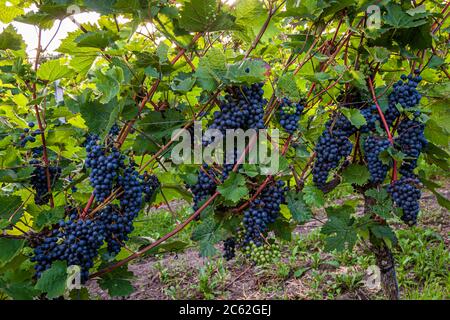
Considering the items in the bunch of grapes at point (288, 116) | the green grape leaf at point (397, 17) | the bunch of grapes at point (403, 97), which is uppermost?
the green grape leaf at point (397, 17)

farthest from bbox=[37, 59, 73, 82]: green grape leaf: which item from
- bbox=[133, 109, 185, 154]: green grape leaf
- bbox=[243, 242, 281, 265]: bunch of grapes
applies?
bbox=[243, 242, 281, 265]: bunch of grapes

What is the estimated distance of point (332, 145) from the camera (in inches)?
68.3

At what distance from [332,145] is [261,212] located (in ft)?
1.28

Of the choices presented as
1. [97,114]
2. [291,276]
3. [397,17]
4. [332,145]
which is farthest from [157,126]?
[291,276]

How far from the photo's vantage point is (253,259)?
5.18 feet

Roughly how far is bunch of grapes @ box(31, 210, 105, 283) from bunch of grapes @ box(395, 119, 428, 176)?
1.18m

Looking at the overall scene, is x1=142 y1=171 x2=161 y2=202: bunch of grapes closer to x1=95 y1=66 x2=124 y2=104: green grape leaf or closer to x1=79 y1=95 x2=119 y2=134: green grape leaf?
x1=79 y1=95 x2=119 y2=134: green grape leaf

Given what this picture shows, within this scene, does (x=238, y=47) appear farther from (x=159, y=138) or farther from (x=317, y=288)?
(x=317, y=288)

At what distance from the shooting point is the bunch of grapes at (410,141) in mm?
1727

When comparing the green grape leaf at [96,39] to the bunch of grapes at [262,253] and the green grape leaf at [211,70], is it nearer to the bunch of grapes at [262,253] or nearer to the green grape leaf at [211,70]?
the green grape leaf at [211,70]

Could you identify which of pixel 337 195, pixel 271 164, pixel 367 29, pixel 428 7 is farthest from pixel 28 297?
pixel 337 195

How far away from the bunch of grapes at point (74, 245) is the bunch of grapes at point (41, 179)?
0.31m

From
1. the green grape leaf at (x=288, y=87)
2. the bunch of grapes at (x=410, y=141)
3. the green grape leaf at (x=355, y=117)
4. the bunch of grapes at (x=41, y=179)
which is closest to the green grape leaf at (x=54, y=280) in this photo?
the bunch of grapes at (x=41, y=179)

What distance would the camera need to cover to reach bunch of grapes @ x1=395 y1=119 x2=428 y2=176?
173 cm
